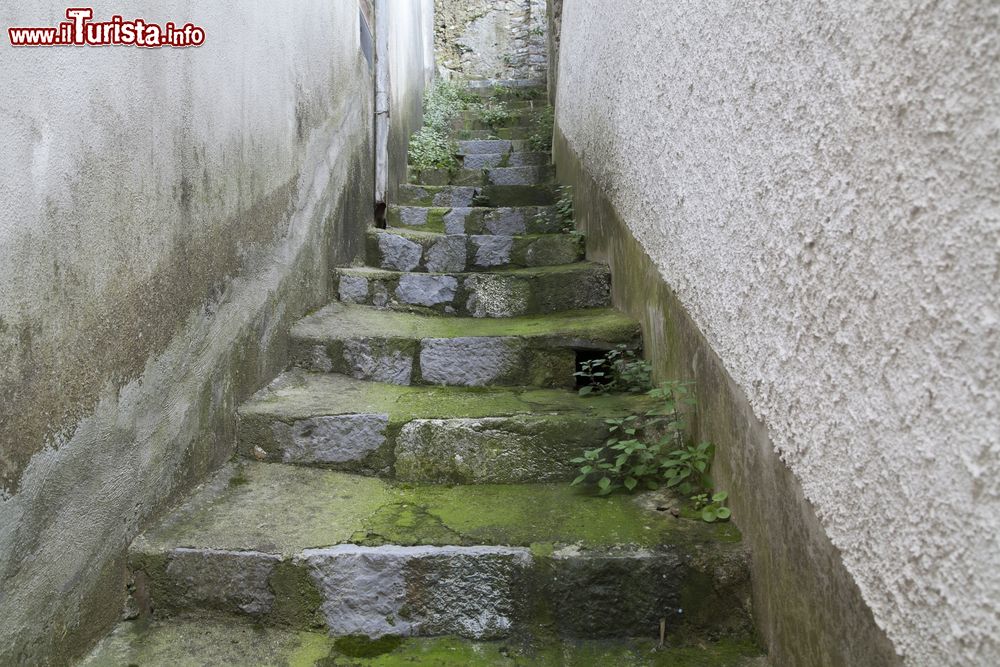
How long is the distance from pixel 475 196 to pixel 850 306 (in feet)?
12.4

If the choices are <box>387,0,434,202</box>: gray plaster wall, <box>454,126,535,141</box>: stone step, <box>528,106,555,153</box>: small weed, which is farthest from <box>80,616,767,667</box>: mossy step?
<box>454,126,535,141</box>: stone step

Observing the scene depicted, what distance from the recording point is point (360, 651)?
164 centimetres

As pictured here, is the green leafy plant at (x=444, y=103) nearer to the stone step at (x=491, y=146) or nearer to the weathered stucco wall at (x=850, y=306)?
the stone step at (x=491, y=146)

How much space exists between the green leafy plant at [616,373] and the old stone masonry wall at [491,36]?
7.79m

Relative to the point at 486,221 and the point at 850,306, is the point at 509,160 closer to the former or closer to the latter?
the point at 486,221

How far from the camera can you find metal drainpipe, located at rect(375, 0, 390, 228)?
13.5 ft

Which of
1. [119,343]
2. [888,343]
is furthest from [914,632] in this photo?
[119,343]

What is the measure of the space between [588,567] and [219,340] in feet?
3.94

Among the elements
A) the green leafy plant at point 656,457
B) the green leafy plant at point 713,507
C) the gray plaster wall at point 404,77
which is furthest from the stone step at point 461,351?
the gray plaster wall at point 404,77

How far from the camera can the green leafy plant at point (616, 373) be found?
241 centimetres

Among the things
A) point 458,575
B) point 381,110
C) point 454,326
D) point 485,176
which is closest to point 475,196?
point 485,176

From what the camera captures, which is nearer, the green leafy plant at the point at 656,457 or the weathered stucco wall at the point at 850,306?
the weathered stucco wall at the point at 850,306

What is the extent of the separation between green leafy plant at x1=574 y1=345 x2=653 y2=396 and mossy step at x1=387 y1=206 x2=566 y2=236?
Answer: 1572mm

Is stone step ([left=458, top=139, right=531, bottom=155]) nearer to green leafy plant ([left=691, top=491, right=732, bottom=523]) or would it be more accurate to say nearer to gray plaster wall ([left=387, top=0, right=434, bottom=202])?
gray plaster wall ([left=387, top=0, right=434, bottom=202])
